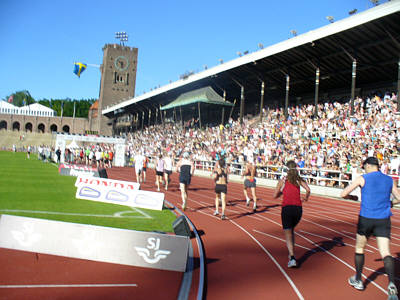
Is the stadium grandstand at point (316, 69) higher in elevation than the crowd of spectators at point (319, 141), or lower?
higher

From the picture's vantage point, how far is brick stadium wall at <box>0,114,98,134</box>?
102 meters

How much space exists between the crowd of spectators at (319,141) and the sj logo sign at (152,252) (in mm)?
13246

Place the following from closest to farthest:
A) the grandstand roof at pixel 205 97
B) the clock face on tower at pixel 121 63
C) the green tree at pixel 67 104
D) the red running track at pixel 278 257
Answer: the red running track at pixel 278 257
the grandstand roof at pixel 205 97
the clock face on tower at pixel 121 63
the green tree at pixel 67 104

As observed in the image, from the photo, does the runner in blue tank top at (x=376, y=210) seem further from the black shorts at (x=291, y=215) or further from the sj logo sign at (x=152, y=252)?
the sj logo sign at (x=152, y=252)

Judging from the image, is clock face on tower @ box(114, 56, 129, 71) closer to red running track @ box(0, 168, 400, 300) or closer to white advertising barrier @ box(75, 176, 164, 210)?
white advertising barrier @ box(75, 176, 164, 210)

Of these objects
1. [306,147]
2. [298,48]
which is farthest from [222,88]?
[306,147]

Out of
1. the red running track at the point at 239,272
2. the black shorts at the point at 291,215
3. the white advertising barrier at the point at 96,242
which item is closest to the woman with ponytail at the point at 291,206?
the black shorts at the point at 291,215

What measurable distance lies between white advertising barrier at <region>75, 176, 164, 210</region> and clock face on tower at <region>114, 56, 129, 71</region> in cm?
8497

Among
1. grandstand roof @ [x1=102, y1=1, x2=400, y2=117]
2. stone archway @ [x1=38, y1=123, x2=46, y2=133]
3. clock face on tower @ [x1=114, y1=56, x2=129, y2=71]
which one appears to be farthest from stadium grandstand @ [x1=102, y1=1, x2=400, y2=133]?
stone archway @ [x1=38, y1=123, x2=46, y2=133]

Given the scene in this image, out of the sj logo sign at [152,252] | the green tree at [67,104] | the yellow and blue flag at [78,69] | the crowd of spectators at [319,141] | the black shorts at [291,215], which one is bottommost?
the sj logo sign at [152,252]

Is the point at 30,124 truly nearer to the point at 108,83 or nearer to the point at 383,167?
the point at 108,83

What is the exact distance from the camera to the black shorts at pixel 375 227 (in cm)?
507

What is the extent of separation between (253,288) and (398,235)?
628 cm

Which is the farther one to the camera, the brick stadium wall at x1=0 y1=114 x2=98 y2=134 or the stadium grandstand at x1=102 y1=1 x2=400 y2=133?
the brick stadium wall at x1=0 y1=114 x2=98 y2=134
